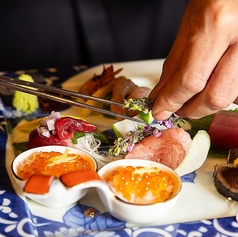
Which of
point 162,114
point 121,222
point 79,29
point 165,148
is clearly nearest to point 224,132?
point 165,148

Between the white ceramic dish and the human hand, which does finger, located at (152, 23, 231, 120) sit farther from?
the white ceramic dish

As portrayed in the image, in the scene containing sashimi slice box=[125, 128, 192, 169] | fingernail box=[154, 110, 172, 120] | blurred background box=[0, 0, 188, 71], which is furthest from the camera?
blurred background box=[0, 0, 188, 71]

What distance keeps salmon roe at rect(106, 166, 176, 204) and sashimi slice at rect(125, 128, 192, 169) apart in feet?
0.56

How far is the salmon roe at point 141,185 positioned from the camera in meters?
1.22

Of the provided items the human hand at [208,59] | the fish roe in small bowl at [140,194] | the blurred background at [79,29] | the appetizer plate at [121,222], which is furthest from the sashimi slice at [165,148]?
the blurred background at [79,29]

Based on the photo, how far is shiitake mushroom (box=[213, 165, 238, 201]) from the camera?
1349mm

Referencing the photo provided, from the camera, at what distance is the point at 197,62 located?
1.13 meters

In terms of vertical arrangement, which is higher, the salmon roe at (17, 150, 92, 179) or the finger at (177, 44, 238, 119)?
the finger at (177, 44, 238, 119)

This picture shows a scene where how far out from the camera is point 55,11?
2432mm

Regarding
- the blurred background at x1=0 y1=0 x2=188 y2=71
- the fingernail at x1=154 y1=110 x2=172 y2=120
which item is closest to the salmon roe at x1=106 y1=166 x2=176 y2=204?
the fingernail at x1=154 y1=110 x2=172 y2=120

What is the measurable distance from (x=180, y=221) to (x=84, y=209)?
0.75 ft

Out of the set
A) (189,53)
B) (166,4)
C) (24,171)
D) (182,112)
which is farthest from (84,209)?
(166,4)

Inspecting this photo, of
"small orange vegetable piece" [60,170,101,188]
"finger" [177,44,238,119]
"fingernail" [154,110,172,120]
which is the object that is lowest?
"small orange vegetable piece" [60,170,101,188]

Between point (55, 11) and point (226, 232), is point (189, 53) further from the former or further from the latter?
point (55, 11)
